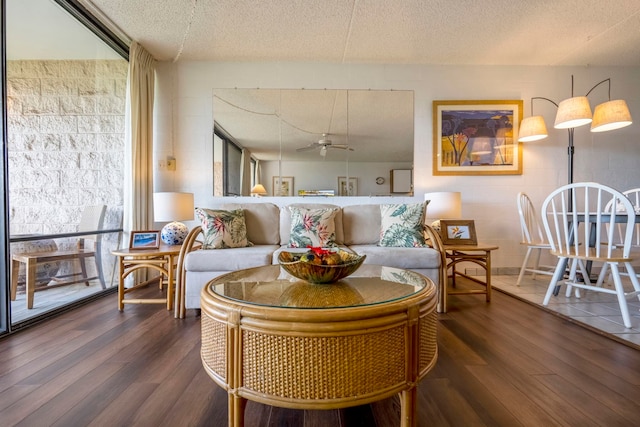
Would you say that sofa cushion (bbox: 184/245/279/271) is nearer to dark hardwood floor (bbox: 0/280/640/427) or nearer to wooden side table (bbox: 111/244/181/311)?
wooden side table (bbox: 111/244/181/311)

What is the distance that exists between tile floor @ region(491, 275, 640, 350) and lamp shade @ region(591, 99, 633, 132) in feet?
5.07

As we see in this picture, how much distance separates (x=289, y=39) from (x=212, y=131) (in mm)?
1301

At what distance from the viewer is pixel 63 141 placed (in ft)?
8.54

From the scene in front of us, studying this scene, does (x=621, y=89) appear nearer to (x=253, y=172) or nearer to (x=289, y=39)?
(x=289, y=39)

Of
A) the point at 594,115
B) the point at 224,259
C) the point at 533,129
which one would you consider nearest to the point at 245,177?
the point at 224,259

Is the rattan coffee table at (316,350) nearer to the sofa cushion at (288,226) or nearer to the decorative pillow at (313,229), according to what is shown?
the decorative pillow at (313,229)

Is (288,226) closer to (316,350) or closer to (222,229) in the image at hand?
(222,229)

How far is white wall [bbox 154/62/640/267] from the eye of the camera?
3.46 meters

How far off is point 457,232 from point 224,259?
2.04 m

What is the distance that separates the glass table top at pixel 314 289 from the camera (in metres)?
1.03

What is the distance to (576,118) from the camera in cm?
290

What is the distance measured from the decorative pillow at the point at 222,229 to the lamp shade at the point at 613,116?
3.55 meters

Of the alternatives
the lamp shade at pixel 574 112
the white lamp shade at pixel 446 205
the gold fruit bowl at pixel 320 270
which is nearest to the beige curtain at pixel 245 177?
the white lamp shade at pixel 446 205

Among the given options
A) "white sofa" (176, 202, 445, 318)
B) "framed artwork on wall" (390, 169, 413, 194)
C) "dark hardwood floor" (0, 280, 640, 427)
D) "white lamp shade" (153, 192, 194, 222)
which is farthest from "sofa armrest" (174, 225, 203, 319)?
"framed artwork on wall" (390, 169, 413, 194)
